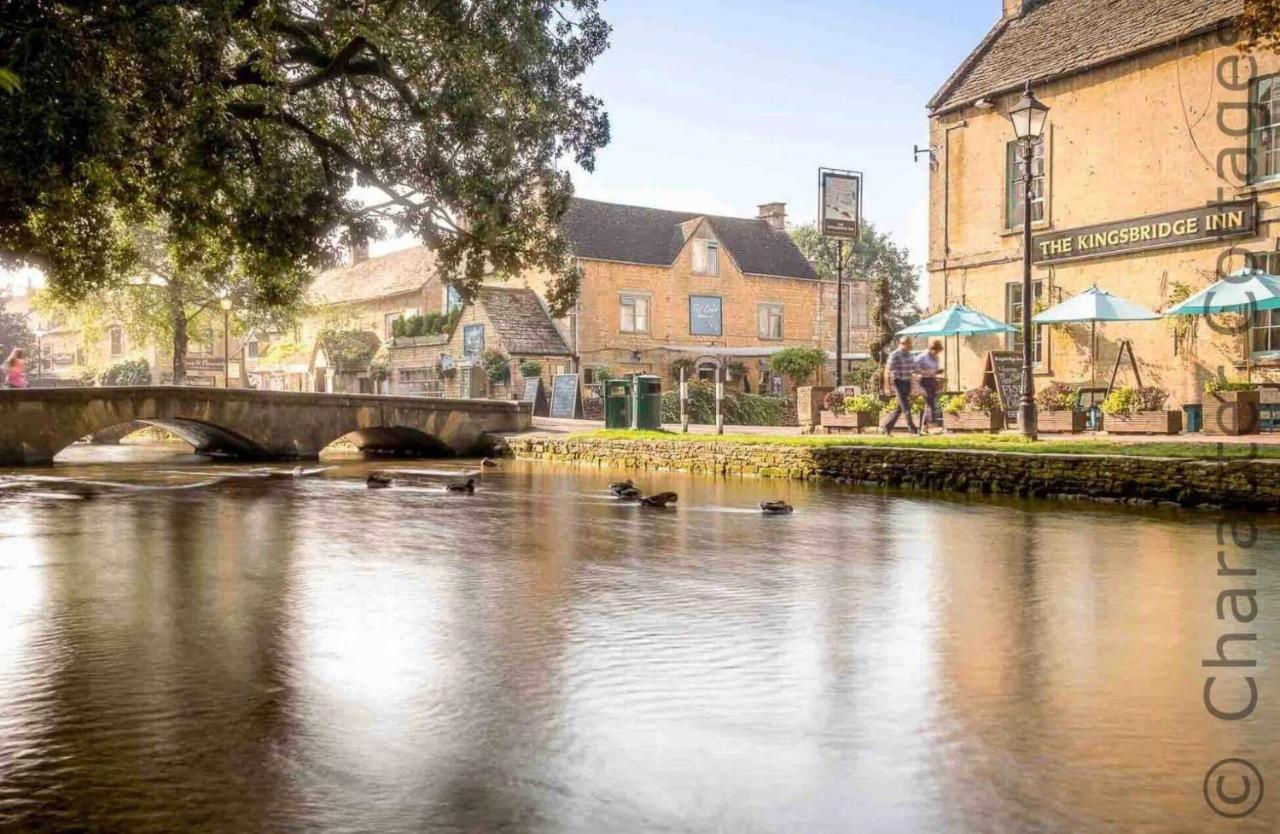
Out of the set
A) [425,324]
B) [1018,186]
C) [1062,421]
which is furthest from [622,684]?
[425,324]

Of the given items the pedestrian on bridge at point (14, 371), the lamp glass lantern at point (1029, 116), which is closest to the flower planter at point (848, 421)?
the lamp glass lantern at point (1029, 116)

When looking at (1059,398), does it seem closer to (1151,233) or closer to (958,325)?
(958,325)

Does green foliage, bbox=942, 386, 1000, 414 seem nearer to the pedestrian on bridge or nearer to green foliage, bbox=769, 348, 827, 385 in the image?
green foliage, bbox=769, 348, 827, 385

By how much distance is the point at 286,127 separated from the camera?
17.5 metres

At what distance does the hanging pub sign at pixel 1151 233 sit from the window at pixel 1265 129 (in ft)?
2.11

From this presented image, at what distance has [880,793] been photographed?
395 centimetres

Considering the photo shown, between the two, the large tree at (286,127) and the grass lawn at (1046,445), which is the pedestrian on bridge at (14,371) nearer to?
the large tree at (286,127)

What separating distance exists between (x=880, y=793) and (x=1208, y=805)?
44.1 inches

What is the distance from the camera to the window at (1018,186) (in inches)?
998

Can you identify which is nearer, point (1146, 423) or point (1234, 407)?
point (1234, 407)

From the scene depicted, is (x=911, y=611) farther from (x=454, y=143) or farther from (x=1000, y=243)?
(x=1000, y=243)

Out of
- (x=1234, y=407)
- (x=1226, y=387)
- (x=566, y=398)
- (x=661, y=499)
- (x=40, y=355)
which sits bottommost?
(x=661, y=499)

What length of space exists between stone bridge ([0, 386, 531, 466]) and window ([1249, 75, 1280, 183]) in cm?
1995

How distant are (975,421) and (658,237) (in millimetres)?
27746
